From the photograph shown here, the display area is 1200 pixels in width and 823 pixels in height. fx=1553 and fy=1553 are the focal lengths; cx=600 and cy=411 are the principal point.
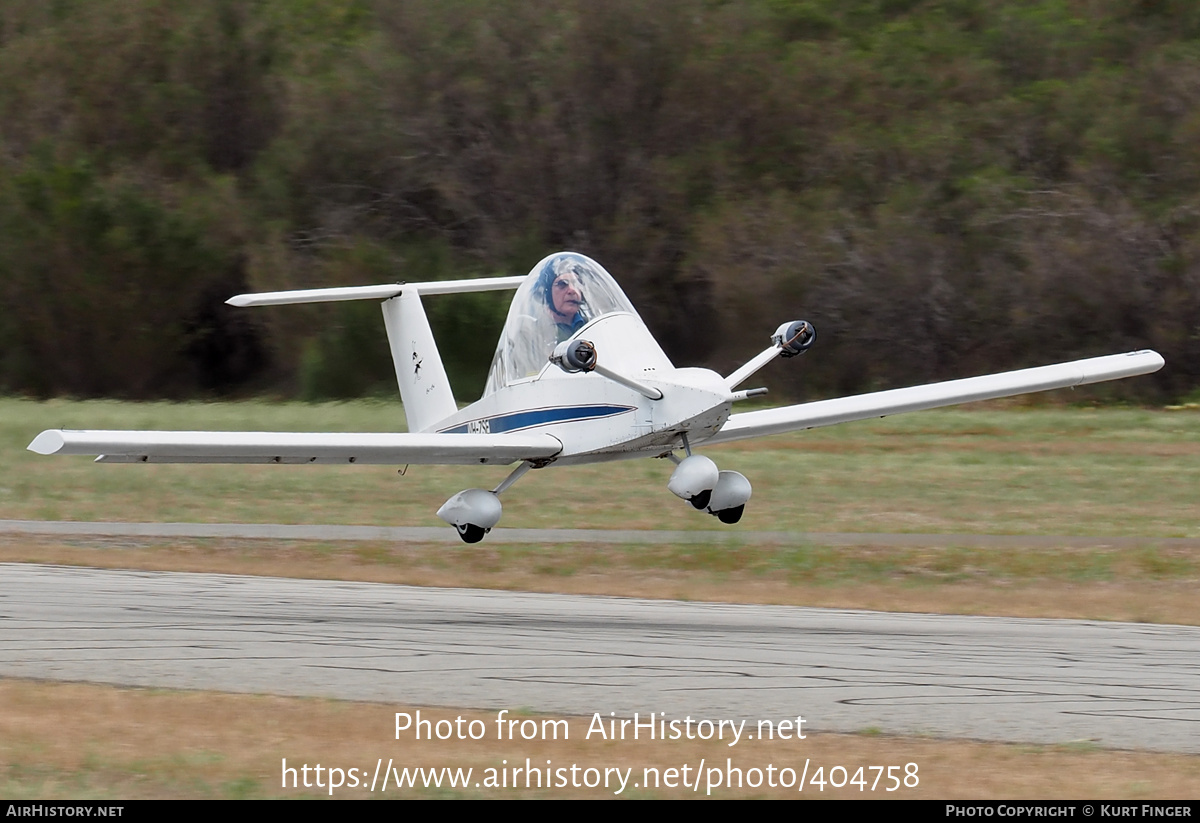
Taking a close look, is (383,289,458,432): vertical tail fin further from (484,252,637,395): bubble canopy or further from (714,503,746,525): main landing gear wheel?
(714,503,746,525): main landing gear wheel

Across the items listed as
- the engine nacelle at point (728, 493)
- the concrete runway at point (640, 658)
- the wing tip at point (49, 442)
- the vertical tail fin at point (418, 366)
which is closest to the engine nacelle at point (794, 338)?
the engine nacelle at point (728, 493)

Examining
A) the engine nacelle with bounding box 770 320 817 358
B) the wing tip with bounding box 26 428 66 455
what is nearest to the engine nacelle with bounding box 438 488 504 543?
the engine nacelle with bounding box 770 320 817 358

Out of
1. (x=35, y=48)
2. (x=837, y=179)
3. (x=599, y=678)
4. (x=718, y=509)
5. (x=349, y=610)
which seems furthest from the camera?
(x=35, y=48)

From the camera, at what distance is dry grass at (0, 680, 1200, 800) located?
272 inches

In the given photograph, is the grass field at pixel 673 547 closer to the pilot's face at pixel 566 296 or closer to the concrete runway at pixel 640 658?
the concrete runway at pixel 640 658

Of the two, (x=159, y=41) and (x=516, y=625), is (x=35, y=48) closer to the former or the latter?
(x=159, y=41)

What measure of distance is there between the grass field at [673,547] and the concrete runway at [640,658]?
0.70 meters

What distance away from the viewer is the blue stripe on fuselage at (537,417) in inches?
515

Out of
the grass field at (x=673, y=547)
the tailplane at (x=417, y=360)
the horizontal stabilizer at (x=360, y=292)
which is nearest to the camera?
the grass field at (x=673, y=547)

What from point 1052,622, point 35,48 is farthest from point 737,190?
point 1052,622

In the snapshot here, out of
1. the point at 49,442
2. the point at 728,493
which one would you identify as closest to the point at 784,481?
the point at 728,493

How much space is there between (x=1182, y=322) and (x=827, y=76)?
13.0 m

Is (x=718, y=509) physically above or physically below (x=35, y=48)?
above

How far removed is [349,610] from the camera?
13898 millimetres
